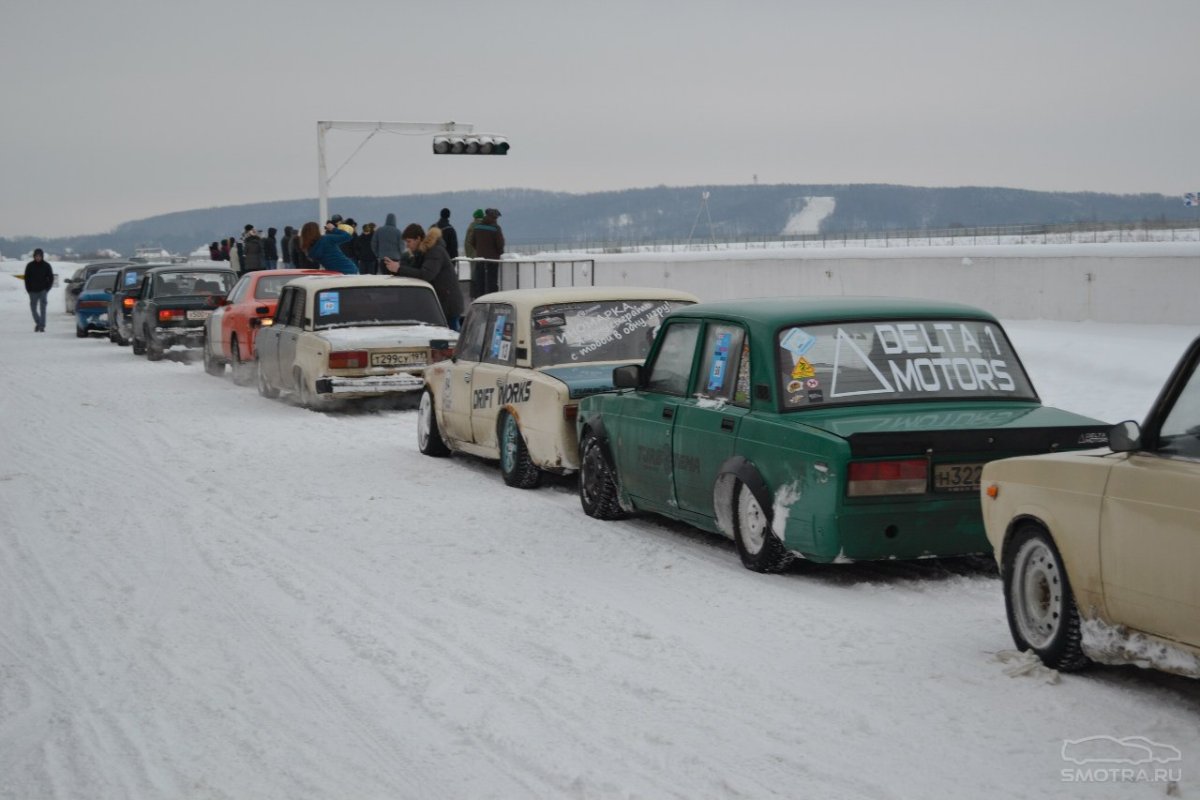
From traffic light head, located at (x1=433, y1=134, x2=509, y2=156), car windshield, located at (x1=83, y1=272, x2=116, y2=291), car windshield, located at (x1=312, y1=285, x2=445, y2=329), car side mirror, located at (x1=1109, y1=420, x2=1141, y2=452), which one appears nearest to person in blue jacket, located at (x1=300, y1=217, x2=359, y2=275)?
car windshield, located at (x1=312, y1=285, x2=445, y2=329)

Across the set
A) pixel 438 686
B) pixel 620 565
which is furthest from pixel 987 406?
pixel 438 686

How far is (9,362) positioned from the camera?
27.9 m

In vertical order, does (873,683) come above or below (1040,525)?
below

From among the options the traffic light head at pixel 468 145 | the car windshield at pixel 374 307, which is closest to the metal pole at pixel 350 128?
the traffic light head at pixel 468 145

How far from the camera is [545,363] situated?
38.9 ft

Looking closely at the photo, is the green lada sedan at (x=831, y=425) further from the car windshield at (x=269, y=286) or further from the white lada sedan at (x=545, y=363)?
the car windshield at (x=269, y=286)

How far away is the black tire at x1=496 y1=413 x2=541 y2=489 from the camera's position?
38.7 feet

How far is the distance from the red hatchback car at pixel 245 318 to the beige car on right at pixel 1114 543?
1606 cm

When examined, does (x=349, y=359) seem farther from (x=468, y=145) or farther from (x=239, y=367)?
(x=468, y=145)

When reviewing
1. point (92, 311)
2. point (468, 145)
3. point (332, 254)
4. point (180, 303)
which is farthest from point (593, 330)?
point (468, 145)

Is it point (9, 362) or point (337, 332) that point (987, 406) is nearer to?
point (337, 332)

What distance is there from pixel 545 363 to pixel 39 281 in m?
32.3

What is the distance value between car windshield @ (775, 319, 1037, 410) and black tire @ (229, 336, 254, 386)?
47.4ft

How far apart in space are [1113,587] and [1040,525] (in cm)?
55
